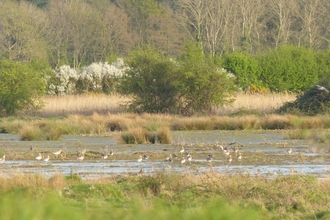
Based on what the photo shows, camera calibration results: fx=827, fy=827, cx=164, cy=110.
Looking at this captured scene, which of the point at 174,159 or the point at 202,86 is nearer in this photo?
the point at 174,159

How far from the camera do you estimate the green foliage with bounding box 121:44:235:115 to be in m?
39.2

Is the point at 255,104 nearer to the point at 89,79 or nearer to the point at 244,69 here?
the point at 244,69

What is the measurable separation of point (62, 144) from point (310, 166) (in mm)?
10415

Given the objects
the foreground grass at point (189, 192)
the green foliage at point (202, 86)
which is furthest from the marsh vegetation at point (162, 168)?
the green foliage at point (202, 86)

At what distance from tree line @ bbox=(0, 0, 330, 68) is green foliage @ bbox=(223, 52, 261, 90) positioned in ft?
54.9

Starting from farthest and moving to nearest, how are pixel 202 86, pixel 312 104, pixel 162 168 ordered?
pixel 202 86 → pixel 312 104 → pixel 162 168

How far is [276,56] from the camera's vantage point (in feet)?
161

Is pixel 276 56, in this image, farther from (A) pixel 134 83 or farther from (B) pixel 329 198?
(B) pixel 329 198

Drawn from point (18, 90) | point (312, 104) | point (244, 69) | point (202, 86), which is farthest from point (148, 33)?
point (312, 104)

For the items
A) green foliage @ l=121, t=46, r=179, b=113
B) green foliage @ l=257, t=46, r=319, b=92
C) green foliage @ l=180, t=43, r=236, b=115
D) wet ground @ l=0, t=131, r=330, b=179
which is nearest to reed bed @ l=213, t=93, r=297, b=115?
green foliage @ l=180, t=43, r=236, b=115

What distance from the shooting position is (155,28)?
255ft

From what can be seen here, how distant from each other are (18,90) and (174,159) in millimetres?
21270

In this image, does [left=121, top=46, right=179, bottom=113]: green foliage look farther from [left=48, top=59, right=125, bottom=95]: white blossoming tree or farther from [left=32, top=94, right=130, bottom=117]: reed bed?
[left=48, top=59, right=125, bottom=95]: white blossoming tree

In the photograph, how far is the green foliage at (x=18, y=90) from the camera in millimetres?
40938
